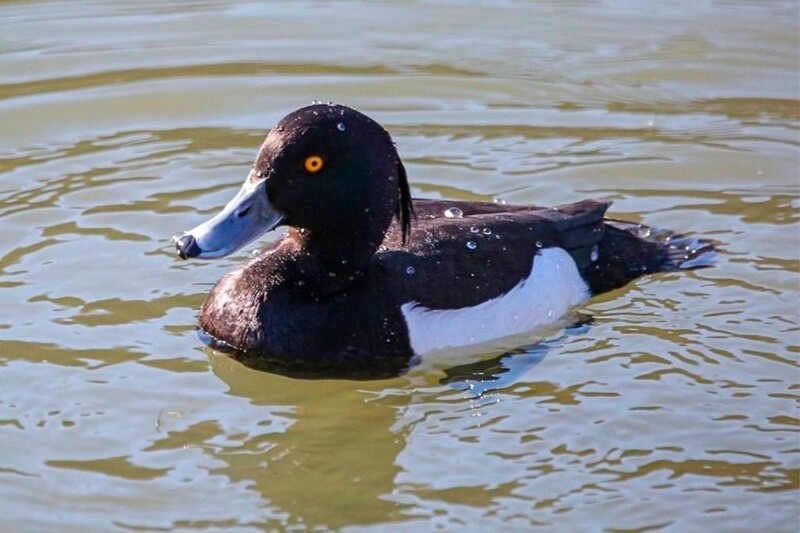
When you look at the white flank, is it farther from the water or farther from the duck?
the water

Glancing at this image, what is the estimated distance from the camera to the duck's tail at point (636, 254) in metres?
8.73

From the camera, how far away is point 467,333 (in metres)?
7.92

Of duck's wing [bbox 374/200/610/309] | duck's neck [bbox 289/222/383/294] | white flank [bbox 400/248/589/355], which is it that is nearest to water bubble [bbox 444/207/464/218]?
duck's wing [bbox 374/200/610/309]

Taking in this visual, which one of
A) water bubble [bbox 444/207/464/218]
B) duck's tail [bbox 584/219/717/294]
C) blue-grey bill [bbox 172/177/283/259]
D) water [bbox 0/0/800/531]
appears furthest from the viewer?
duck's tail [bbox 584/219/717/294]

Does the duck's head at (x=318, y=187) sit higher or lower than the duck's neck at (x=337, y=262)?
higher

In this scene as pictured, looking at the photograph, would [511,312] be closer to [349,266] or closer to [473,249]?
[473,249]

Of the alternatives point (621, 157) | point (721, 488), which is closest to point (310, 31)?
point (621, 157)

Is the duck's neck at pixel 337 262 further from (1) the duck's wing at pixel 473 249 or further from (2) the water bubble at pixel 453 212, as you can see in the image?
(2) the water bubble at pixel 453 212

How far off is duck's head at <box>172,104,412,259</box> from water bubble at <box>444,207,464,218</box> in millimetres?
503

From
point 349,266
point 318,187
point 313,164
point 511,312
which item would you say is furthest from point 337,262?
point 511,312

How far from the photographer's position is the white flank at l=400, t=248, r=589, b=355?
25.5 feet

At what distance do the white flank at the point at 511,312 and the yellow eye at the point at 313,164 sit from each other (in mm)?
808

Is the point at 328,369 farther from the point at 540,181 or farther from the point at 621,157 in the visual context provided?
the point at 621,157

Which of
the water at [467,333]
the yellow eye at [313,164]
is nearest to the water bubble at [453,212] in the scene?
the water at [467,333]
